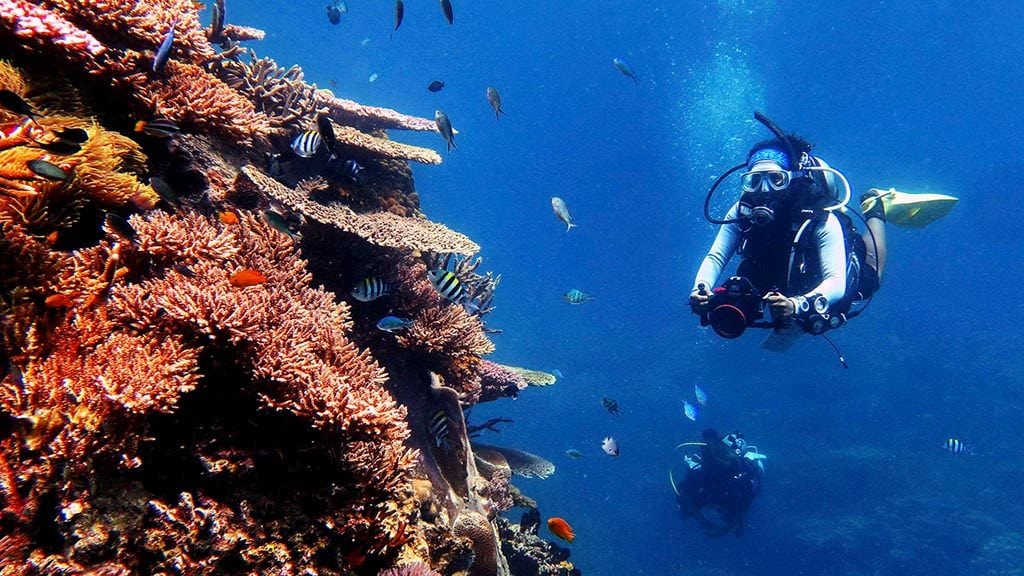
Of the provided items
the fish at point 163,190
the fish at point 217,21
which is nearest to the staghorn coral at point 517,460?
the fish at point 163,190

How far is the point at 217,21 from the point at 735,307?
20.2 feet

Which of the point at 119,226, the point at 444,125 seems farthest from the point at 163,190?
the point at 444,125

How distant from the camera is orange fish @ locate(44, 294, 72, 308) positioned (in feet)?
7.47

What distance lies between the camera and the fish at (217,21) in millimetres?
4941

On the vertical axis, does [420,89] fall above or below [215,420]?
above

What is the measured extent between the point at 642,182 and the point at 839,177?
8152 centimetres

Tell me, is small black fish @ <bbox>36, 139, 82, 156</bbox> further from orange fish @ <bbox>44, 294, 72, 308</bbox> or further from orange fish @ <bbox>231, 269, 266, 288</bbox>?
orange fish @ <bbox>231, 269, 266, 288</bbox>

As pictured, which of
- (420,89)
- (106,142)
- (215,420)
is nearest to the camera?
(215,420)

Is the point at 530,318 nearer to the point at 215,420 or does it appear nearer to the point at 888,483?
the point at 888,483

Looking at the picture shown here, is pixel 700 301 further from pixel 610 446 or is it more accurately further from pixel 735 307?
pixel 610 446

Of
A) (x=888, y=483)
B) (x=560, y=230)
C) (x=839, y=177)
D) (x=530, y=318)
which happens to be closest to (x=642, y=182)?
(x=560, y=230)

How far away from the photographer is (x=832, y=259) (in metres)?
5.82

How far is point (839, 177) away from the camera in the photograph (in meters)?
6.53

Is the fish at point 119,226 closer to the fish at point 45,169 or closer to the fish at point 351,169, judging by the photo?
the fish at point 45,169
